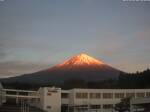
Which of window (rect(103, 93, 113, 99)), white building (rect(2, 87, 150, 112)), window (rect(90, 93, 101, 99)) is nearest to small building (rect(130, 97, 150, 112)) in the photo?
white building (rect(2, 87, 150, 112))

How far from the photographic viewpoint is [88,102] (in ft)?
225

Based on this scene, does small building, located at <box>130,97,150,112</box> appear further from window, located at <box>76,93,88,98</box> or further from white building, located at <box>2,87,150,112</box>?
window, located at <box>76,93,88,98</box>

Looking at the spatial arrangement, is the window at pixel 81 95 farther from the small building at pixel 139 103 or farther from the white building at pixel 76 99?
the small building at pixel 139 103

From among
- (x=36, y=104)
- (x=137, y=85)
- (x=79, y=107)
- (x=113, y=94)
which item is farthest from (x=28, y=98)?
(x=137, y=85)

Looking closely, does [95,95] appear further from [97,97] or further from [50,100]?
[50,100]

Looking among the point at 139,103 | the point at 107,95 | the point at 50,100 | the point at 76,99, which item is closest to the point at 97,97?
the point at 107,95

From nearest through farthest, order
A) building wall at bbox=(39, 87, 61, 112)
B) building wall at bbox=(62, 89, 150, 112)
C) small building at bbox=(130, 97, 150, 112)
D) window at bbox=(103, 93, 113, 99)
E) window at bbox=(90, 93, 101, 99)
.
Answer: small building at bbox=(130, 97, 150, 112)
building wall at bbox=(39, 87, 61, 112)
building wall at bbox=(62, 89, 150, 112)
window at bbox=(90, 93, 101, 99)
window at bbox=(103, 93, 113, 99)

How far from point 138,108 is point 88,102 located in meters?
11.7

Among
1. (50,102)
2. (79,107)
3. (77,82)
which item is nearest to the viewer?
(50,102)

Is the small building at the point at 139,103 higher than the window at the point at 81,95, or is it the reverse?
→ the window at the point at 81,95

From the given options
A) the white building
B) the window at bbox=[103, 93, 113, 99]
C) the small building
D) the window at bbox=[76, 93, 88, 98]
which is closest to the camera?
the small building

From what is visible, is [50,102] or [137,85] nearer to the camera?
[50,102]

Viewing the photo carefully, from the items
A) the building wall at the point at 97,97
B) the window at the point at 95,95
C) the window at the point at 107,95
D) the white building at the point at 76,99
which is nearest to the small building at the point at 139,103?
the white building at the point at 76,99

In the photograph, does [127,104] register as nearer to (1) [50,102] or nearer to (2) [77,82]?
(1) [50,102]
